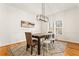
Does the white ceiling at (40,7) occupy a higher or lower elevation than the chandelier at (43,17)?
higher

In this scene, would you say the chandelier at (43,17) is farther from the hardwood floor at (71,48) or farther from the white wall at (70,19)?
the hardwood floor at (71,48)

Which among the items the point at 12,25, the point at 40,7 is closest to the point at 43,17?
the point at 40,7

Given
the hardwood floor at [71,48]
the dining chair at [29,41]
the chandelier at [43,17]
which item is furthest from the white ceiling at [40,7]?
the hardwood floor at [71,48]

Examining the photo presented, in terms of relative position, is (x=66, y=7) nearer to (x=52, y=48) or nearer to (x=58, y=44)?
(x=58, y=44)

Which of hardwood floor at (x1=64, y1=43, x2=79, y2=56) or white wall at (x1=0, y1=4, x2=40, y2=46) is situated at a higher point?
white wall at (x1=0, y1=4, x2=40, y2=46)

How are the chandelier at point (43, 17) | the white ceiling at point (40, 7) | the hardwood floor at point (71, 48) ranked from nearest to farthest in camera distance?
the white ceiling at point (40, 7) < the chandelier at point (43, 17) < the hardwood floor at point (71, 48)

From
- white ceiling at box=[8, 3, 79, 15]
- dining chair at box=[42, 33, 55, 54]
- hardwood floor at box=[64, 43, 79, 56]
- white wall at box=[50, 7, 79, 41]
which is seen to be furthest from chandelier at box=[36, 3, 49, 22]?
hardwood floor at box=[64, 43, 79, 56]

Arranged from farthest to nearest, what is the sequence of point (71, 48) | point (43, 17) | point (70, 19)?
point (71, 48) → point (43, 17) → point (70, 19)

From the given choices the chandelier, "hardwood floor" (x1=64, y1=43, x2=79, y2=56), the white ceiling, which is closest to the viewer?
the white ceiling

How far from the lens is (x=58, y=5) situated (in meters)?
2.47

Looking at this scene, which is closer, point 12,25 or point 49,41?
point 12,25

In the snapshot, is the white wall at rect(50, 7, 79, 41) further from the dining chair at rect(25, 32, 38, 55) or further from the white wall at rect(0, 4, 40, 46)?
the dining chair at rect(25, 32, 38, 55)

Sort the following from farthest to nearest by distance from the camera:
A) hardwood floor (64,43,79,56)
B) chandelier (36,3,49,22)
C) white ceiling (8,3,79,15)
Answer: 1. hardwood floor (64,43,79,56)
2. chandelier (36,3,49,22)
3. white ceiling (8,3,79,15)

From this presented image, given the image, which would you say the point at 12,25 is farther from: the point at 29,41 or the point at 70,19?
the point at 70,19
